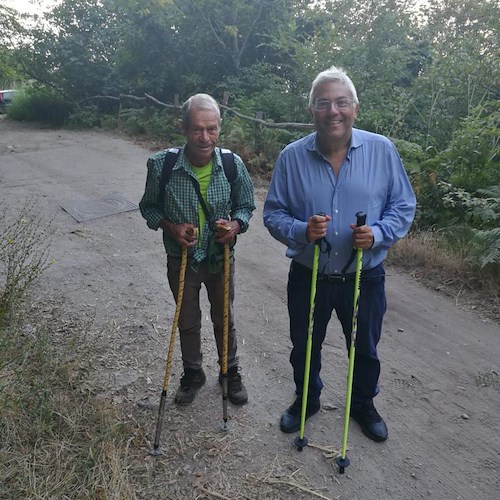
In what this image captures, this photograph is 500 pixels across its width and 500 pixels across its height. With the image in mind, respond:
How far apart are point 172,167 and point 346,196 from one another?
A: 101 centimetres

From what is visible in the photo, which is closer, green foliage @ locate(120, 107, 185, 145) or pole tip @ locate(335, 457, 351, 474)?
pole tip @ locate(335, 457, 351, 474)

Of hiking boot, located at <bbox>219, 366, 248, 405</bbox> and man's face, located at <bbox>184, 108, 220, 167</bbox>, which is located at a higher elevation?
man's face, located at <bbox>184, 108, 220, 167</bbox>

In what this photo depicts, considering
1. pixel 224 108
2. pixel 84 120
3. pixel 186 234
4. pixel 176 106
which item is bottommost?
pixel 84 120

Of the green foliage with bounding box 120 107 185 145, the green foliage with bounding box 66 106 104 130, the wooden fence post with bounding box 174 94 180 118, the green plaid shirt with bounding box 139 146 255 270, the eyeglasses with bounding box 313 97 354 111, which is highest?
the eyeglasses with bounding box 313 97 354 111

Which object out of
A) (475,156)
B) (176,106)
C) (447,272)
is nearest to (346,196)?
(447,272)

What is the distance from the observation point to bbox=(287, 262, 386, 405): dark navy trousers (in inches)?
109

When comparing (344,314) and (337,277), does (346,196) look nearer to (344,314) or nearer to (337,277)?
(337,277)

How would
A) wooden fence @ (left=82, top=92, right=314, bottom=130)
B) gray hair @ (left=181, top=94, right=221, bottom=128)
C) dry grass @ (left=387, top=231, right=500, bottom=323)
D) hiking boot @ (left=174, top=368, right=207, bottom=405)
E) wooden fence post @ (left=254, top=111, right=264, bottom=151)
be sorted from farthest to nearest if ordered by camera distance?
wooden fence post @ (left=254, top=111, right=264, bottom=151), wooden fence @ (left=82, top=92, right=314, bottom=130), dry grass @ (left=387, top=231, right=500, bottom=323), hiking boot @ (left=174, top=368, right=207, bottom=405), gray hair @ (left=181, top=94, right=221, bottom=128)

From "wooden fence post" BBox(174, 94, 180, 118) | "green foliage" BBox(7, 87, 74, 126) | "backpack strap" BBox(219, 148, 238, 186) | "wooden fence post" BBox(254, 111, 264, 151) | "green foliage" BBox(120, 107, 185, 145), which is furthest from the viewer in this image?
"green foliage" BBox(7, 87, 74, 126)

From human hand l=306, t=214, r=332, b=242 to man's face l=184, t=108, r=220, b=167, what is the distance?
729mm

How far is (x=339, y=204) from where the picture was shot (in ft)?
8.44

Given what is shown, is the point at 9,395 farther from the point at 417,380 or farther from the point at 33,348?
the point at 417,380

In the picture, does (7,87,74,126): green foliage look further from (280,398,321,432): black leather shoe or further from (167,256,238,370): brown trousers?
(280,398,321,432): black leather shoe

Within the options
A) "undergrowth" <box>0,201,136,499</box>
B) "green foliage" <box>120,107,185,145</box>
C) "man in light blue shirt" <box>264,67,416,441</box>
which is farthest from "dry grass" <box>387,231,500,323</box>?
"green foliage" <box>120,107,185,145</box>
